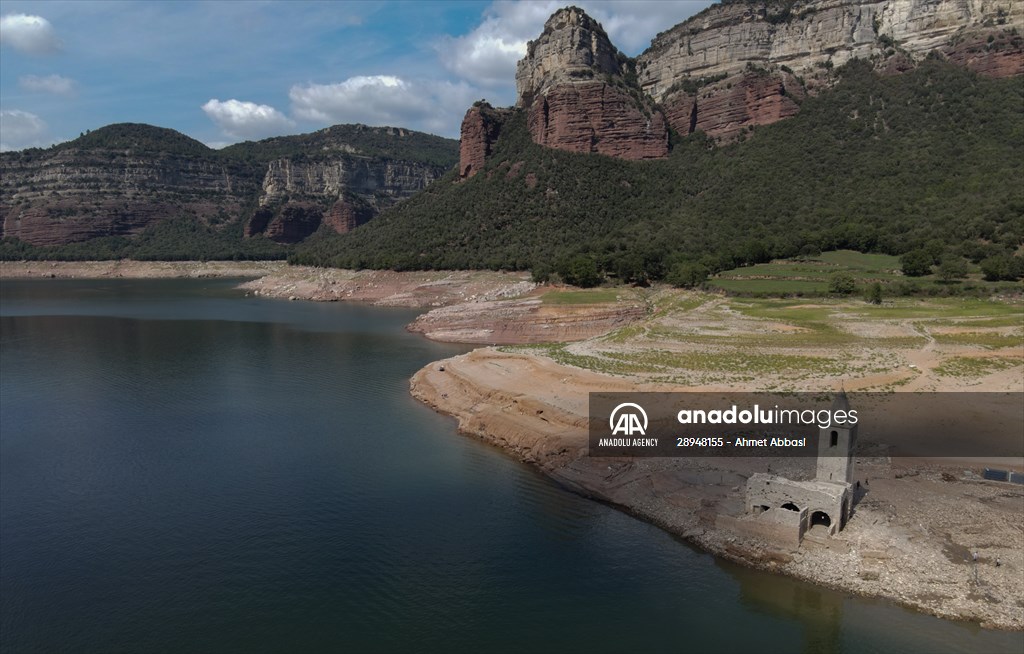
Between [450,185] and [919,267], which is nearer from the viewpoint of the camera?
[919,267]

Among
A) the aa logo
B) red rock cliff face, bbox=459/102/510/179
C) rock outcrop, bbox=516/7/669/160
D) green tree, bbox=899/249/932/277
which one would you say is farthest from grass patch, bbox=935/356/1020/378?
red rock cliff face, bbox=459/102/510/179

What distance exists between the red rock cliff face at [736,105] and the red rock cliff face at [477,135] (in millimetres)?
44340

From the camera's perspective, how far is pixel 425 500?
97.9 feet

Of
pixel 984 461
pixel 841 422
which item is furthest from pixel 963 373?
pixel 841 422

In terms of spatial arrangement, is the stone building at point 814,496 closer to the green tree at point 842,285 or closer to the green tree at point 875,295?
the green tree at point 875,295

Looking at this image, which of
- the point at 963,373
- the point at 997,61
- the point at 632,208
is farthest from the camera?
the point at 632,208

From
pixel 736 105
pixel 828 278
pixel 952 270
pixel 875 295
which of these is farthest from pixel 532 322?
pixel 736 105

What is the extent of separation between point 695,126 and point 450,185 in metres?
62.8

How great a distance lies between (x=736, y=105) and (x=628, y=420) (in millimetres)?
125740

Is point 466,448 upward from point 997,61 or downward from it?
downward

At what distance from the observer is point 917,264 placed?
262 feet

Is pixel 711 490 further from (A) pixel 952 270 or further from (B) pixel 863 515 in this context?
(A) pixel 952 270

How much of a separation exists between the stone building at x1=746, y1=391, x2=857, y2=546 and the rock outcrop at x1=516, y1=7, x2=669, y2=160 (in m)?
125

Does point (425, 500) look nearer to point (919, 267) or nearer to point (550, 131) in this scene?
point (919, 267)
